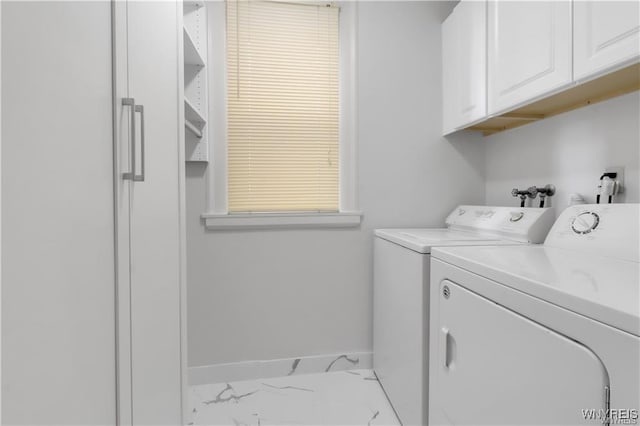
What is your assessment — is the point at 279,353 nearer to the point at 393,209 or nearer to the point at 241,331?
the point at 241,331

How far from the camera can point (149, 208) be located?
0.94m

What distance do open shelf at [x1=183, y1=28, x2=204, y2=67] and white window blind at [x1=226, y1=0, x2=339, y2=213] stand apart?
201 mm

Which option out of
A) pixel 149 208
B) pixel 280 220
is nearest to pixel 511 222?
pixel 280 220

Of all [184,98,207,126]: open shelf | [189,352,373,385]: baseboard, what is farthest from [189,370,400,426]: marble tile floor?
[184,98,207,126]: open shelf

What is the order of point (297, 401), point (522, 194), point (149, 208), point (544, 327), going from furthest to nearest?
point (297, 401)
point (522, 194)
point (149, 208)
point (544, 327)

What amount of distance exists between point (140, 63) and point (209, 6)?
3.95 feet

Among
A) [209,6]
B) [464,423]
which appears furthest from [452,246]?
[209,6]

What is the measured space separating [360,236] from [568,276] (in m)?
1.26

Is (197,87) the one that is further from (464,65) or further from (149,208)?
(464,65)

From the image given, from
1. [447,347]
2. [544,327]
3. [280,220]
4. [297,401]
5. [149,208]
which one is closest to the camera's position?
[544,327]

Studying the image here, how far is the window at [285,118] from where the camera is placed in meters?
1.85

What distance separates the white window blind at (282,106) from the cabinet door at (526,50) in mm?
875

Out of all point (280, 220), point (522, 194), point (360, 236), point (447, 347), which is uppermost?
point (522, 194)

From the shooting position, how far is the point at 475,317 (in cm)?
91
